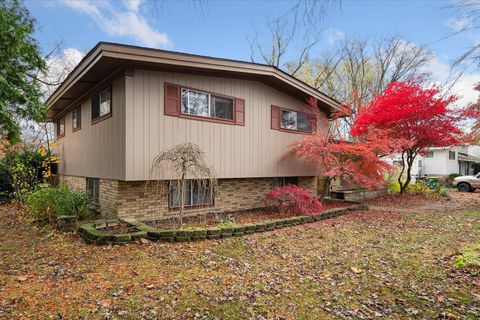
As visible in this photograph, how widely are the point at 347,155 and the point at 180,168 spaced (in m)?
6.31

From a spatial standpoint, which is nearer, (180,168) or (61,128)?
(180,168)

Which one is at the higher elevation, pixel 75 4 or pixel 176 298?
pixel 75 4

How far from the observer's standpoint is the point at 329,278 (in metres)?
4.58

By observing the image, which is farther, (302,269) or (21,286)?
(302,269)

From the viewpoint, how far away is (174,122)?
8031 millimetres

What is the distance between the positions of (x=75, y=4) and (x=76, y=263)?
4.09 m

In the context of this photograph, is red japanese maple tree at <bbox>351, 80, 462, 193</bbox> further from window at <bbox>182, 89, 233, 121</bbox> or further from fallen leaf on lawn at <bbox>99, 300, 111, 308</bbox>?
fallen leaf on lawn at <bbox>99, 300, 111, 308</bbox>

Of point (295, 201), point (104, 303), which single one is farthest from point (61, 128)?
point (104, 303)

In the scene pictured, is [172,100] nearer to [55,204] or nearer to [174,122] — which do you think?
[174,122]

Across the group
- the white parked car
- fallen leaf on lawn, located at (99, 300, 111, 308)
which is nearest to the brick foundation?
fallen leaf on lawn, located at (99, 300, 111, 308)

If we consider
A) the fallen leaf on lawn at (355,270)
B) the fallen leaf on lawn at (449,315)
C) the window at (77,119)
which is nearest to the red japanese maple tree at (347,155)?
the fallen leaf on lawn at (355,270)

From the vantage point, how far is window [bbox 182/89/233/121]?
8.41 meters

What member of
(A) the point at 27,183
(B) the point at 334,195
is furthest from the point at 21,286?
(B) the point at 334,195

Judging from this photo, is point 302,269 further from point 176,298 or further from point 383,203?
point 383,203
